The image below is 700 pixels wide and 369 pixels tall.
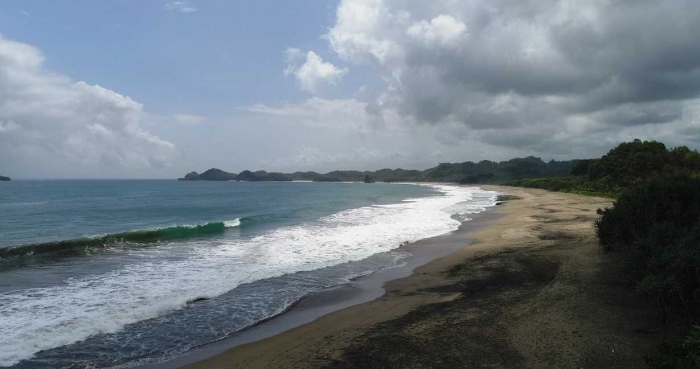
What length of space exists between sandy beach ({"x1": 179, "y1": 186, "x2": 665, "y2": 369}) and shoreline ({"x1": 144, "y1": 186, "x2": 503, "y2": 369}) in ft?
0.90

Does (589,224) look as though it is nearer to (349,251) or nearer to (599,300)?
(349,251)

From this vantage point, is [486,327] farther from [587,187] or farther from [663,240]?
[587,187]

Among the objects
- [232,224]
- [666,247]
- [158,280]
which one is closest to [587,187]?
[232,224]

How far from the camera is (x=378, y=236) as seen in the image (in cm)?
2447

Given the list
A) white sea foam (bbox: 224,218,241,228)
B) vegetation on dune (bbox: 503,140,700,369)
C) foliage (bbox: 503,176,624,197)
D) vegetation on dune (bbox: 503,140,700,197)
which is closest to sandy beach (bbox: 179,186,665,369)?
vegetation on dune (bbox: 503,140,700,369)

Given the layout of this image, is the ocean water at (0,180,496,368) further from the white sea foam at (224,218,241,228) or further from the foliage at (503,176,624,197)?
the foliage at (503,176,624,197)

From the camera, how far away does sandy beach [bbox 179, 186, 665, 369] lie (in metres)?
7.36

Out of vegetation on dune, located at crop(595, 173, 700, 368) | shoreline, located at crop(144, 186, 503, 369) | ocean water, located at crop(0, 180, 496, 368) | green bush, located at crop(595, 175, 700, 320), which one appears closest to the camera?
vegetation on dune, located at crop(595, 173, 700, 368)

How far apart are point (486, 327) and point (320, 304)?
4.87 metres

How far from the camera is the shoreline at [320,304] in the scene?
8.52 meters

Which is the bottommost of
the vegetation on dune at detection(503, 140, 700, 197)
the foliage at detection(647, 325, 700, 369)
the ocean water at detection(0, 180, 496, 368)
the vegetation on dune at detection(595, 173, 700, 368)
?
the ocean water at detection(0, 180, 496, 368)

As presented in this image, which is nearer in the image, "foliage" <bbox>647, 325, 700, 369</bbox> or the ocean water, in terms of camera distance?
"foliage" <bbox>647, 325, 700, 369</bbox>

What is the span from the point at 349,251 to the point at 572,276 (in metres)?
10.4

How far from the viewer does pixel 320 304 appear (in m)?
11.7
